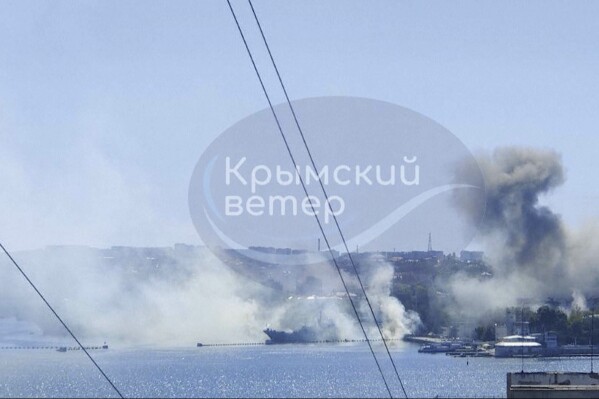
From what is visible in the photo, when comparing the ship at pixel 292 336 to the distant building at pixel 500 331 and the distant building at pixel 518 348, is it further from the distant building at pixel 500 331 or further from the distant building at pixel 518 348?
the distant building at pixel 518 348

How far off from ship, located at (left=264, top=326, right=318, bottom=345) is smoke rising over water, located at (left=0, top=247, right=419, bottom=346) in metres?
1.03

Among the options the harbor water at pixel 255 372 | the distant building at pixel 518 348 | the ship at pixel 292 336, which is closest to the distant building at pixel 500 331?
the harbor water at pixel 255 372

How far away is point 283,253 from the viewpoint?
5546 inches

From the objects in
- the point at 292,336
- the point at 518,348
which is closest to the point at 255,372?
the point at 518,348

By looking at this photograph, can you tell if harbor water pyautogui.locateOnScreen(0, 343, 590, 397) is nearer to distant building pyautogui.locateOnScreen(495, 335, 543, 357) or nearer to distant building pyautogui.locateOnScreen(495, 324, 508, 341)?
distant building pyautogui.locateOnScreen(495, 335, 543, 357)

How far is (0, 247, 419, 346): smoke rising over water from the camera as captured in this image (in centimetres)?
11469

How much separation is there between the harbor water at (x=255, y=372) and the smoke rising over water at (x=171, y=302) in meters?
10.2

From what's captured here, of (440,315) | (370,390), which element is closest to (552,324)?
(440,315)

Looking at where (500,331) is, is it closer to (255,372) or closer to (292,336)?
(292,336)

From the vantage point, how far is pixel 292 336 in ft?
367

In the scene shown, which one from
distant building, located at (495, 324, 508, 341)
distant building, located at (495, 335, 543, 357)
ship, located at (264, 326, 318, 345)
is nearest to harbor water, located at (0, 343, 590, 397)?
distant building, located at (495, 335, 543, 357)

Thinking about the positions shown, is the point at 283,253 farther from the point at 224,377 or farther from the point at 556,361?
the point at 224,377

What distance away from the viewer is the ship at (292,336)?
364 ft

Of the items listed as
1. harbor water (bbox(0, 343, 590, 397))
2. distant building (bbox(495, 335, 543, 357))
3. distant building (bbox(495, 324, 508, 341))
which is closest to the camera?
harbor water (bbox(0, 343, 590, 397))
